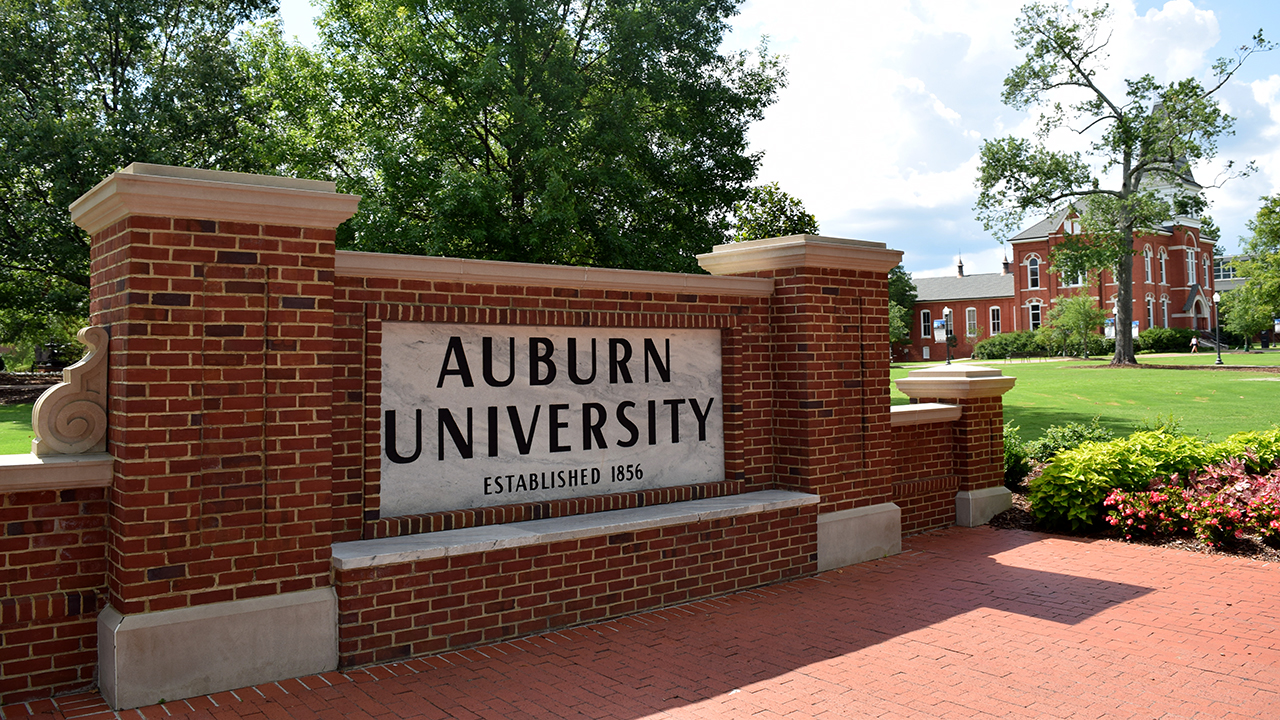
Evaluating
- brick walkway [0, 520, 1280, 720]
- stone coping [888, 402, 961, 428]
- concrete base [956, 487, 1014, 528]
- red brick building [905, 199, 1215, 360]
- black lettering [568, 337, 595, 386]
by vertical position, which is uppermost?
red brick building [905, 199, 1215, 360]

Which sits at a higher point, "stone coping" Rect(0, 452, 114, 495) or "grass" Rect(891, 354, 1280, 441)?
"stone coping" Rect(0, 452, 114, 495)

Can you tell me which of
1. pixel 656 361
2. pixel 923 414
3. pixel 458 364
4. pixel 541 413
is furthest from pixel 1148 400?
pixel 458 364

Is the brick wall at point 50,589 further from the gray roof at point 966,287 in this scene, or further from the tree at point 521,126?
the gray roof at point 966,287

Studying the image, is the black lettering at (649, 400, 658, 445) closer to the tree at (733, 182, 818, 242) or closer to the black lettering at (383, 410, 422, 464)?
the black lettering at (383, 410, 422, 464)

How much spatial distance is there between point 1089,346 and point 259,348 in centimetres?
6300

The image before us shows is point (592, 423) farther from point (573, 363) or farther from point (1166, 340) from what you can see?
point (1166, 340)

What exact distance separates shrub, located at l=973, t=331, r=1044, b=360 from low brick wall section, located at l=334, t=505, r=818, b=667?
63.6 metres

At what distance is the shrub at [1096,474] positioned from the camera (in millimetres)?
8680

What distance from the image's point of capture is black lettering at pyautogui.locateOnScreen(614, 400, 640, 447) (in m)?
6.63

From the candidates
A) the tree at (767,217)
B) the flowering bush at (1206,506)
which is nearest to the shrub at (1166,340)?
the tree at (767,217)

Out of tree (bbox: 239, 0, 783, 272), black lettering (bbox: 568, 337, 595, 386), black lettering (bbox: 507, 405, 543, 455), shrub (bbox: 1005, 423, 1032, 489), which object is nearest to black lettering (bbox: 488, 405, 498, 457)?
black lettering (bbox: 507, 405, 543, 455)

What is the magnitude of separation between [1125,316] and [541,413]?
133 ft

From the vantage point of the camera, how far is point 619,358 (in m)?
6.64

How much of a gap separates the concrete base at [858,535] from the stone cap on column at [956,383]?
1.91 meters
